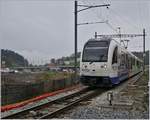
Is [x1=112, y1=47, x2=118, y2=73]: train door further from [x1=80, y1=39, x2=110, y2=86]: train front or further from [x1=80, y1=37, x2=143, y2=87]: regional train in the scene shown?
[x1=80, y1=39, x2=110, y2=86]: train front

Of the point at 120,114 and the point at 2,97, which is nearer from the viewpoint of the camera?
the point at 120,114

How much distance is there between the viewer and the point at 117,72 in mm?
19188

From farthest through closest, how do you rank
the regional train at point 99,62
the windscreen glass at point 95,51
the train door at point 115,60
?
the train door at point 115,60
the windscreen glass at point 95,51
the regional train at point 99,62

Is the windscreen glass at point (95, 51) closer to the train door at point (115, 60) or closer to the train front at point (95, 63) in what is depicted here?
the train front at point (95, 63)

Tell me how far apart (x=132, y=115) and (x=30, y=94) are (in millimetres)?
5871

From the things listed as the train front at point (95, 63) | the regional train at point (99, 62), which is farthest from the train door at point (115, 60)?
the train front at point (95, 63)

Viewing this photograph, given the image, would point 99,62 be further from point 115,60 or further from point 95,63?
point 115,60

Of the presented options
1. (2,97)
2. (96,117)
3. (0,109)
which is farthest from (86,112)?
(2,97)

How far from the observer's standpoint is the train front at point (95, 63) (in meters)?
17.7

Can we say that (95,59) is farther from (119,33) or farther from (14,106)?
(119,33)

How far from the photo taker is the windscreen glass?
17750 millimetres

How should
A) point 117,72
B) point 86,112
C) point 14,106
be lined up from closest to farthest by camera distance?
point 86,112
point 14,106
point 117,72

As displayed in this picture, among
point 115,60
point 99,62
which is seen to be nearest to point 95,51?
point 99,62

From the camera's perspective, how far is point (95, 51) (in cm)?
1795
